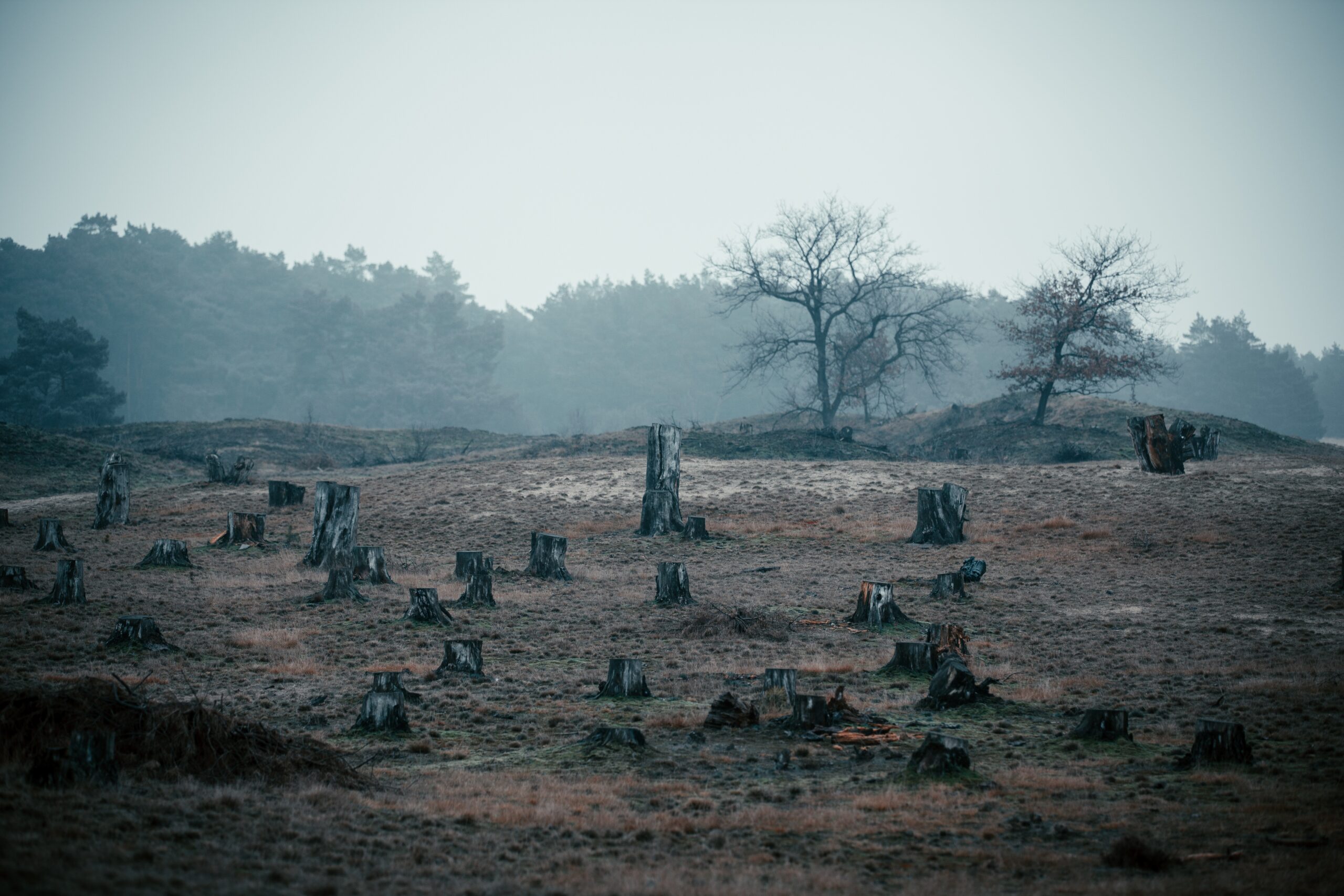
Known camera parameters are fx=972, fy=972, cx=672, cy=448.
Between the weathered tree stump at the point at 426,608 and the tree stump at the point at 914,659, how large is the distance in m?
6.20

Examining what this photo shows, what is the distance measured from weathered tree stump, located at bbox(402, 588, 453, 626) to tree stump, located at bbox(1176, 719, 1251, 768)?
950cm

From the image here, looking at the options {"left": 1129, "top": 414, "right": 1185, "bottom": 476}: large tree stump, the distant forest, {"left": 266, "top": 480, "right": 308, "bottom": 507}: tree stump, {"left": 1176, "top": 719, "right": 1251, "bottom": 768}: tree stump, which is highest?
the distant forest

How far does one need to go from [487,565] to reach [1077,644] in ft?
31.1

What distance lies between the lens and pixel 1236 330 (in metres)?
93.9

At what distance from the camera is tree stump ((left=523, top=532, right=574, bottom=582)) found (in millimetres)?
17938

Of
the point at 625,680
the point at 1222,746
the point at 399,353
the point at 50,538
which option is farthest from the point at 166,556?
the point at 399,353

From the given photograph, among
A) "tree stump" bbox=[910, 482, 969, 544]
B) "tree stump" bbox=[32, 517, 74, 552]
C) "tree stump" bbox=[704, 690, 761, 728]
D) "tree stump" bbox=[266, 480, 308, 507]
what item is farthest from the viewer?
"tree stump" bbox=[266, 480, 308, 507]

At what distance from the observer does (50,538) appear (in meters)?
19.5

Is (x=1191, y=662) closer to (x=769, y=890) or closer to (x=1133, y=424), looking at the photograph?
(x=769, y=890)

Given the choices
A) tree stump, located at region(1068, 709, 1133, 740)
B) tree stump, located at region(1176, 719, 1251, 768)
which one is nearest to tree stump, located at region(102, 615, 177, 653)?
tree stump, located at region(1068, 709, 1133, 740)

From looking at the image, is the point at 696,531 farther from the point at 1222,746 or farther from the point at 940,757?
the point at 1222,746

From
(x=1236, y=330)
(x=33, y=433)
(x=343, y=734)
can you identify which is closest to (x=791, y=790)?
(x=343, y=734)

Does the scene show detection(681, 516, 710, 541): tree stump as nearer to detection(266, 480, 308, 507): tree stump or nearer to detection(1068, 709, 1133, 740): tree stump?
detection(266, 480, 308, 507): tree stump

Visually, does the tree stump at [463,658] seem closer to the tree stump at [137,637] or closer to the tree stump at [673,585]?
the tree stump at [137,637]
